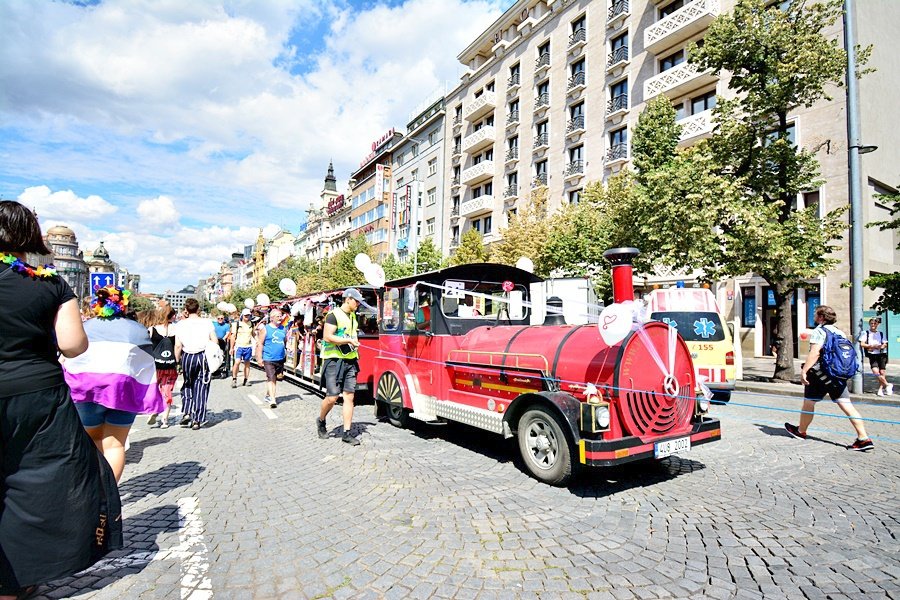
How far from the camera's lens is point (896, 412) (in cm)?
938

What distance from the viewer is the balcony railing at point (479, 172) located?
112ft

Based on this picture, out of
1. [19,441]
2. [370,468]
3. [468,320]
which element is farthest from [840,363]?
[19,441]

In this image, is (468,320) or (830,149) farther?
(830,149)

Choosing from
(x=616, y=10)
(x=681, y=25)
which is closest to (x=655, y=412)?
(x=681, y=25)

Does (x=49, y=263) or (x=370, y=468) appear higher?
(x=49, y=263)

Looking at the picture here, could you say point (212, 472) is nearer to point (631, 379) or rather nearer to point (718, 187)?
point (631, 379)

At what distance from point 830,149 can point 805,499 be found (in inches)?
767

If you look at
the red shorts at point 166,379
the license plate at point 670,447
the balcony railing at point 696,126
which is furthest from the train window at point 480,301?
the balcony railing at point 696,126

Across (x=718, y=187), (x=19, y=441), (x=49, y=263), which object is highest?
(x=718, y=187)

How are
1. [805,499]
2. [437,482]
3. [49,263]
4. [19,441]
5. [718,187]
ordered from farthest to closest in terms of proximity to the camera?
[718,187], [437,482], [805,499], [49,263], [19,441]

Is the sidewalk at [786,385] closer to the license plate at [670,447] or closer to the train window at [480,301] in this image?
the train window at [480,301]

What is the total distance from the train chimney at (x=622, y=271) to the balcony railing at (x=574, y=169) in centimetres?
2356

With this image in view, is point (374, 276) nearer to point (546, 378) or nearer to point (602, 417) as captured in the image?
point (546, 378)

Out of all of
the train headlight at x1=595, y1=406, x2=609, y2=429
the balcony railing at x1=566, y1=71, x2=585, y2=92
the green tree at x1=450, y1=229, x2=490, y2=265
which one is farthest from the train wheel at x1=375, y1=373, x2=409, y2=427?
the balcony railing at x1=566, y1=71, x2=585, y2=92
